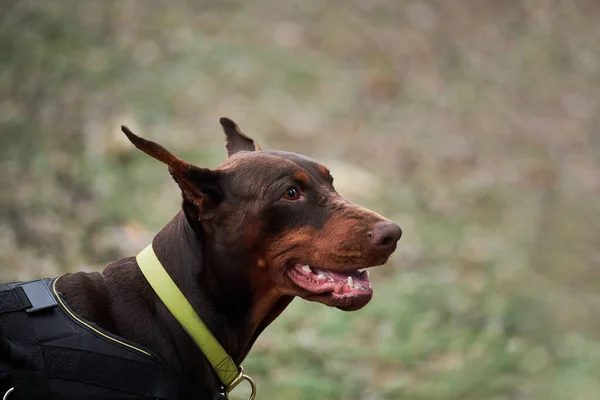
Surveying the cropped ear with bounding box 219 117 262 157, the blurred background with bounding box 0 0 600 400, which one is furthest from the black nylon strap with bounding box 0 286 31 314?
the blurred background with bounding box 0 0 600 400

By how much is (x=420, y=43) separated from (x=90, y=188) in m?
6.50

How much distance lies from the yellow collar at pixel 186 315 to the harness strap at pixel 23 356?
0.49m

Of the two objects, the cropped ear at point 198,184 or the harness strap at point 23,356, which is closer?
the harness strap at point 23,356

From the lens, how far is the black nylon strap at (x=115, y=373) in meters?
2.79

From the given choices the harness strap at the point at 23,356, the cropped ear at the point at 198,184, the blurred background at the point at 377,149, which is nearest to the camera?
the harness strap at the point at 23,356

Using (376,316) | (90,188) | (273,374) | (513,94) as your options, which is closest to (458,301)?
(376,316)

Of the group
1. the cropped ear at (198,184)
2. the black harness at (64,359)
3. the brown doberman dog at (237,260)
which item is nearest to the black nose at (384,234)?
the brown doberman dog at (237,260)

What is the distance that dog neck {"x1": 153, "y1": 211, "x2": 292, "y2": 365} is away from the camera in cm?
310

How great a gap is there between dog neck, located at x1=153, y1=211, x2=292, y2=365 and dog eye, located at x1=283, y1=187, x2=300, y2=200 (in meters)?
0.29

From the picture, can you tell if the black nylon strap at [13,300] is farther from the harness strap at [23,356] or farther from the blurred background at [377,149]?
the blurred background at [377,149]

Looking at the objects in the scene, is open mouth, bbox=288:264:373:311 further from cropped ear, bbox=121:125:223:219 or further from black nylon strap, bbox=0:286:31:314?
black nylon strap, bbox=0:286:31:314

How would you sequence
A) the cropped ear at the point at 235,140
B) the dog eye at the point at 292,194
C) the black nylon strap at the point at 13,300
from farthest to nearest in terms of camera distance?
1. the cropped ear at the point at 235,140
2. the dog eye at the point at 292,194
3. the black nylon strap at the point at 13,300

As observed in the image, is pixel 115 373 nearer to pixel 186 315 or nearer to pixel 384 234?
pixel 186 315

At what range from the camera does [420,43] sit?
12.3 m
